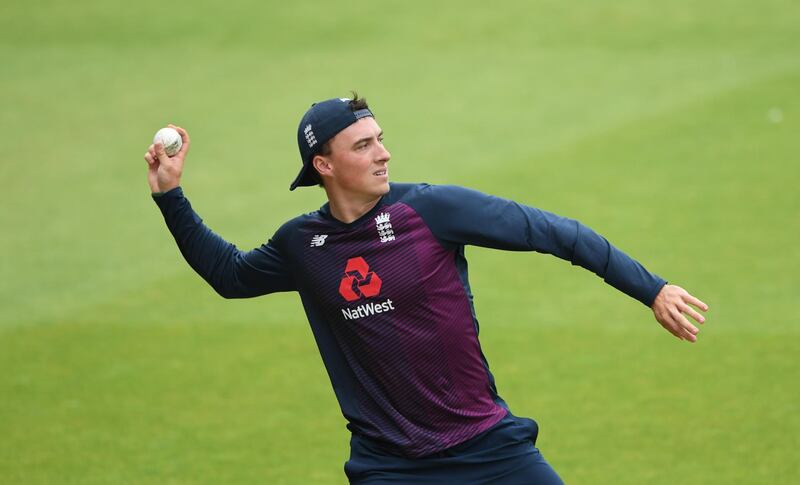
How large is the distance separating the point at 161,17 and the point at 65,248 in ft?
30.5

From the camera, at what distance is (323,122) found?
233 inches

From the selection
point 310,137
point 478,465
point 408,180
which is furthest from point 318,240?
point 408,180

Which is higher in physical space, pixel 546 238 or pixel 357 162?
pixel 357 162

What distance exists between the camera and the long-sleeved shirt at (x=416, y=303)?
5688 millimetres

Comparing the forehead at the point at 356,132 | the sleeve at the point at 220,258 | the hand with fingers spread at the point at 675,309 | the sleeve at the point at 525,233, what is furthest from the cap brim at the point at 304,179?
the hand with fingers spread at the point at 675,309

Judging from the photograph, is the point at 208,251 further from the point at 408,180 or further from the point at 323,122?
the point at 408,180

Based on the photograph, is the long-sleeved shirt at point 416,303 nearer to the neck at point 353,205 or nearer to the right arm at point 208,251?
the neck at point 353,205

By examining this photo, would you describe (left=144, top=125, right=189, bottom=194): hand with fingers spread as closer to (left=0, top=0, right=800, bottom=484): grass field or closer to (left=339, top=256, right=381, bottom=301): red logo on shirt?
(left=339, top=256, right=381, bottom=301): red logo on shirt

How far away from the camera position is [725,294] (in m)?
11.5

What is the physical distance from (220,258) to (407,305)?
106cm

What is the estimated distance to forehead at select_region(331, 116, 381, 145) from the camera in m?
5.89

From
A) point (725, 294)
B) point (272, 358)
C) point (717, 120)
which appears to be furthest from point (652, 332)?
point (717, 120)

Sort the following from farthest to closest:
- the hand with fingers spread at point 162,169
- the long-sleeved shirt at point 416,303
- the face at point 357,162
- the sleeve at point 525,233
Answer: the hand with fingers spread at point 162,169 < the face at point 357,162 < the long-sleeved shirt at point 416,303 < the sleeve at point 525,233

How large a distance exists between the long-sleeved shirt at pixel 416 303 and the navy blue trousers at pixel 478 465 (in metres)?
0.05
